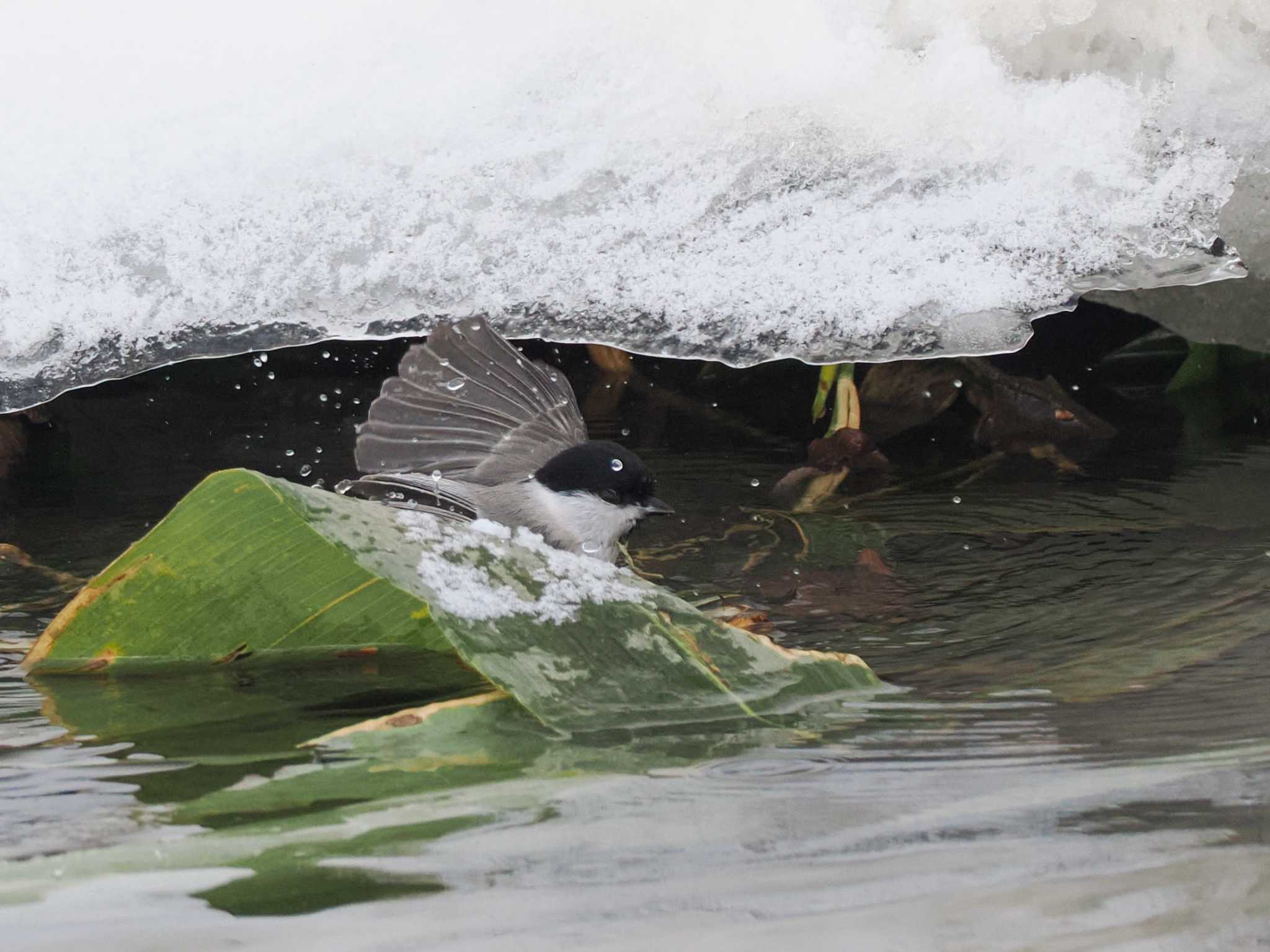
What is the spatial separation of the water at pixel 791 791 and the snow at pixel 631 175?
36 centimetres

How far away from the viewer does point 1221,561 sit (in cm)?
194

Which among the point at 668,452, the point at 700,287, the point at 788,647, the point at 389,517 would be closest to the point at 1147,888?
the point at 788,647

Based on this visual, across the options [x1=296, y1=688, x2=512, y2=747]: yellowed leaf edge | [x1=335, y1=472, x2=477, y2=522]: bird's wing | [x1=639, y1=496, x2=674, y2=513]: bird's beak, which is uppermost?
[x1=335, y1=472, x2=477, y2=522]: bird's wing

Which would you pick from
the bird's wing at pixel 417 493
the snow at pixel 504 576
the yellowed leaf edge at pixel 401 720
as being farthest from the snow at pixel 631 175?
the yellowed leaf edge at pixel 401 720

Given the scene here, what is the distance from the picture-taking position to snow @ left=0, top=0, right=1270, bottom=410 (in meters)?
2.12

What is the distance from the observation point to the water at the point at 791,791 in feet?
3.26

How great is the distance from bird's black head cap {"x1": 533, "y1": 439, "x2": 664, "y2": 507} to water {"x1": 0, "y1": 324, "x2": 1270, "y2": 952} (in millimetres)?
105

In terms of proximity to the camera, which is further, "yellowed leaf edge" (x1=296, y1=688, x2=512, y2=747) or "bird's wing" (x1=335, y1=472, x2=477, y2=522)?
"bird's wing" (x1=335, y1=472, x2=477, y2=522)

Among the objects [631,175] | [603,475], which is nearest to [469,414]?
[603,475]

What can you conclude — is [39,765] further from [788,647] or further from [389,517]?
[788,647]

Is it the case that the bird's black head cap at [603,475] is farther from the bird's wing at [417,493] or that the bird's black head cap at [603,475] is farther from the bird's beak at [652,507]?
the bird's wing at [417,493]

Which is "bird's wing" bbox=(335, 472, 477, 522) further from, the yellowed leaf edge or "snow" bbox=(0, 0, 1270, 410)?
the yellowed leaf edge

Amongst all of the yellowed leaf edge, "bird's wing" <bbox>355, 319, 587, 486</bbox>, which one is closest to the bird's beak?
"bird's wing" <bbox>355, 319, 587, 486</bbox>

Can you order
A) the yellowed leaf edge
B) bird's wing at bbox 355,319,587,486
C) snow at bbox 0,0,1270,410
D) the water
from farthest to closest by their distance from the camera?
bird's wing at bbox 355,319,587,486
snow at bbox 0,0,1270,410
the yellowed leaf edge
the water
